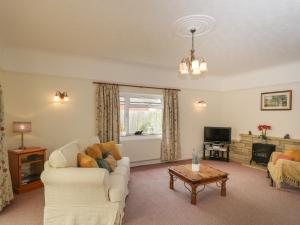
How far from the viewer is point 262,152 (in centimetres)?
498

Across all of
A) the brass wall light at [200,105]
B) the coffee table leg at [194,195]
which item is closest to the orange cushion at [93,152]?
the coffee table leg at [194,195]

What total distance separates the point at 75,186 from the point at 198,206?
1.88m

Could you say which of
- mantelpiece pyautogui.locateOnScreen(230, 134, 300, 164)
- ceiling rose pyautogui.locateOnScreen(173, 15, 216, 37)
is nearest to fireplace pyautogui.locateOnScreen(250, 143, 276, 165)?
mantelpiece pyautogui.locateOnScreen(230, 134, 300, 164)

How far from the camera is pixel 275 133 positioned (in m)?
4.96

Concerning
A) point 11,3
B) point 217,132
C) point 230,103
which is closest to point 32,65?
point 11,3

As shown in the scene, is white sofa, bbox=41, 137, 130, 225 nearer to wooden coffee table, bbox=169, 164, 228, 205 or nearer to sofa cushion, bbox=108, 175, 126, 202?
sofa cushion, bbox=108, 175, 126, 202

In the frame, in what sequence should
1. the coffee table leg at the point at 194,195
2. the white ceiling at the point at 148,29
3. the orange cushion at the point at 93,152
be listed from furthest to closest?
the orange cushion at the point at 93,152, the coffee table leg at the point at 194,195, the white ceiling at the point at 148,29

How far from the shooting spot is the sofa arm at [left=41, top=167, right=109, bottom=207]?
2264mm

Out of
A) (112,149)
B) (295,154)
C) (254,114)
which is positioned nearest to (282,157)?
(295,154)

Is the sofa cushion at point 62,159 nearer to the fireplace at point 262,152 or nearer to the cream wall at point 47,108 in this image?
the cream wall at point 47,108

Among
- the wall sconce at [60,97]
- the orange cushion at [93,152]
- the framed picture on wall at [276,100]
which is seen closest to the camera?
the orange cushion at [93,152]

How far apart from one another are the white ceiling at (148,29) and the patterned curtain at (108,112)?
2.63ft

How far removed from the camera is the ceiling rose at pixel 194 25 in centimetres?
241

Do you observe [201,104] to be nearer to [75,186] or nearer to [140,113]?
[140,113]
